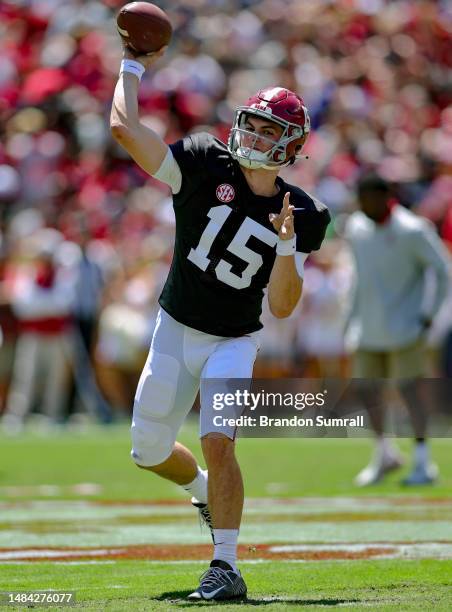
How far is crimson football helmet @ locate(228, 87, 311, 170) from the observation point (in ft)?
17.1

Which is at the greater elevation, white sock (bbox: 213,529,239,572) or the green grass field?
white sock (bbox: 213,529,239,572)

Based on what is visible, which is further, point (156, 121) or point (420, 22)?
point (420, 22)

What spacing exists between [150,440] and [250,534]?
1549 mm

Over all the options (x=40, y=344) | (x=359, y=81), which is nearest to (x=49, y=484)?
(x=40, y=344)

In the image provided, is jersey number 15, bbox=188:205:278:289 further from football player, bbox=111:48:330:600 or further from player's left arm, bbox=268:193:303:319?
player's left arm, bbox=268:193:303:319

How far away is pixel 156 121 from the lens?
16125 millimetres

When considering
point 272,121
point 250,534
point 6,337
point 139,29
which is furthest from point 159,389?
point 6,337

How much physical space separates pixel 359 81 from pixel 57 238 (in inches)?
172

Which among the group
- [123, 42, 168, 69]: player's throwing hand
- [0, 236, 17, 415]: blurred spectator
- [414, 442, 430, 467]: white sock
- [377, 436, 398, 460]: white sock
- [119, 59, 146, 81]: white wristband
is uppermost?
[119, 59, 146, 81]: white wristband

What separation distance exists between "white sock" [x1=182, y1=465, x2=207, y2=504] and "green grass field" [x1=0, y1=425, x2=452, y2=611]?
29 cm

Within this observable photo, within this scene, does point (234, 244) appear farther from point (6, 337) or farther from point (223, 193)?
point (6, 337)

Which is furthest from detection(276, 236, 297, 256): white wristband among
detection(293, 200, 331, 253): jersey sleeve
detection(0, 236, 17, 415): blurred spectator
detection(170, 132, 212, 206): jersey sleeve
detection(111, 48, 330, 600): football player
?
detection(0, 236, 17, 415): blurred spectator

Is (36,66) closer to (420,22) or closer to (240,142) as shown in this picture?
(420,22)

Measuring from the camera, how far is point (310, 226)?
5.26 meters
